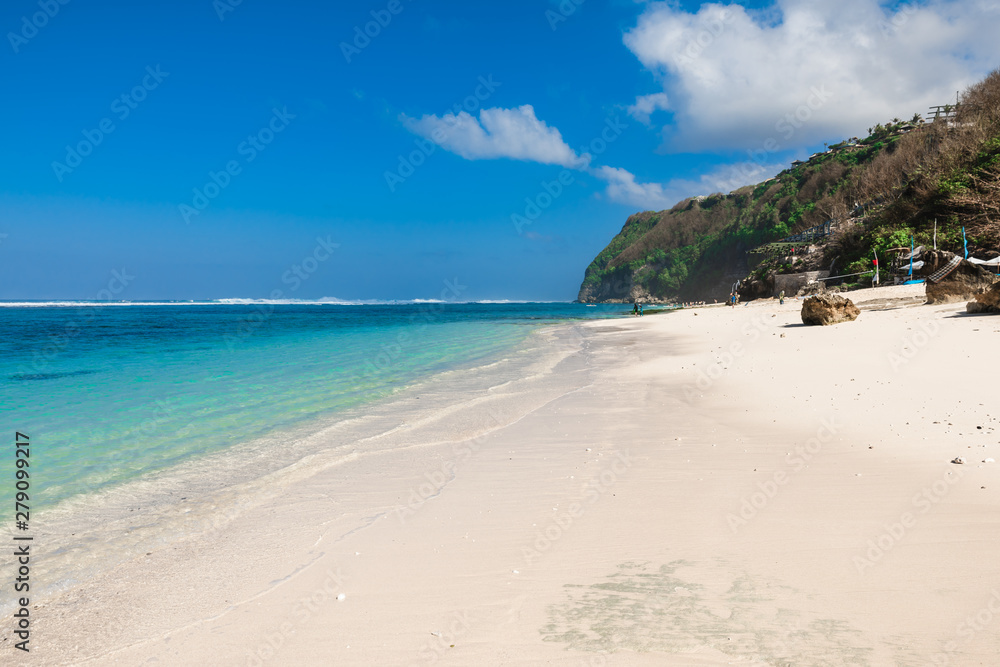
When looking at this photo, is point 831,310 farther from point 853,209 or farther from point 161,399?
point 853,209

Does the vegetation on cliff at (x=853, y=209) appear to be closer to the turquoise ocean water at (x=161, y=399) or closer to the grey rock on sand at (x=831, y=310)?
the grey rock on sand at (x=831, y=310)

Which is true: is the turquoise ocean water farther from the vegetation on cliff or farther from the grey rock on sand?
the vegetation on cliff

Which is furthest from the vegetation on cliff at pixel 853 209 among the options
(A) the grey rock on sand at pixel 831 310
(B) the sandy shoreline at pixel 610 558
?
(B) the sandy shoreline at pixel 610 558

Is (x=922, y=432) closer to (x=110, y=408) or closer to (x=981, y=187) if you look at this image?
(x=110, y=408)

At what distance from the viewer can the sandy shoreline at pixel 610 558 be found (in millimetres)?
2674

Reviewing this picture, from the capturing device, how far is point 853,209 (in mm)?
45219

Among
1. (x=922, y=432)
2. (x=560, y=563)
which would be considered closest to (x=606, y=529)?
(x=560, y=563)

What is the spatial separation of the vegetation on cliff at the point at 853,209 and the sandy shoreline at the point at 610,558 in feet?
80.5

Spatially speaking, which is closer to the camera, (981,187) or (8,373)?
(8,373)

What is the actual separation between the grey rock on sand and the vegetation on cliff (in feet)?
36.9

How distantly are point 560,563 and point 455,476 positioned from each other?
91.6 inches

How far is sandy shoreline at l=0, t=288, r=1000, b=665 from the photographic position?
2674mm

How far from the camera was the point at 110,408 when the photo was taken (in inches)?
400

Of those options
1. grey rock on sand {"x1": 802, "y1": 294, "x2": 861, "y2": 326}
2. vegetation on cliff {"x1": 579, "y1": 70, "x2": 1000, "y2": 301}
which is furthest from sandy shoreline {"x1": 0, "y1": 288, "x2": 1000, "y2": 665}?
vegetation on cliff {"x1": 579, "y1": 70, "x2": 1000, "y2": 301}
